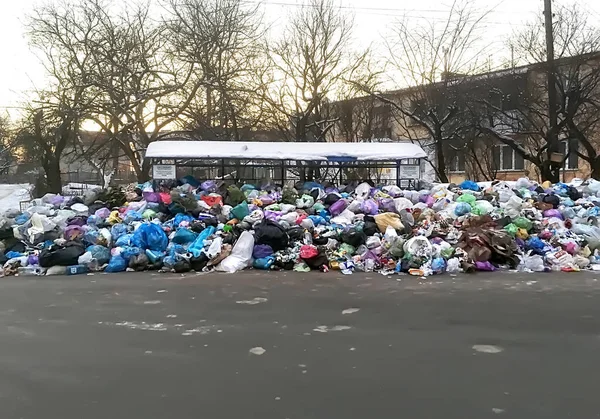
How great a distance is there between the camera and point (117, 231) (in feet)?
32.7

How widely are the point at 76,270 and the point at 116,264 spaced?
0.64m

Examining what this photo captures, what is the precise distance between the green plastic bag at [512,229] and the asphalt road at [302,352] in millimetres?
2275

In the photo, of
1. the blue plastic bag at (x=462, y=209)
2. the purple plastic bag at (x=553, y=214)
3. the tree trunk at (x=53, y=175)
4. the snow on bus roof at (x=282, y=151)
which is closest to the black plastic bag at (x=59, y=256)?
the snow on bus roof at (x=282, y=151)

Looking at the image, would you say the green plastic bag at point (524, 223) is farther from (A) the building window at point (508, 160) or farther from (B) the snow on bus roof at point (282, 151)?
(A) the building window at point (508, 160)

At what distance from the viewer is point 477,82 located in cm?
2117

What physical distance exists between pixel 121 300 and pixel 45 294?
4.21 ft

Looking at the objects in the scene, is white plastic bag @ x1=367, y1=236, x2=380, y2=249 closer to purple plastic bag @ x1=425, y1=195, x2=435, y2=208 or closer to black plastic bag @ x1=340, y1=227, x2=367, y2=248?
black plastic bag @ x1=340, y1=227, x2=367, y2=248

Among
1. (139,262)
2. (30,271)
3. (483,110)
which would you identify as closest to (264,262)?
(139,262)

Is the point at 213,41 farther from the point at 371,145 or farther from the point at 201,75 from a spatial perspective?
the point at 371,145

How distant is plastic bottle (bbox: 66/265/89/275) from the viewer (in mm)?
8750

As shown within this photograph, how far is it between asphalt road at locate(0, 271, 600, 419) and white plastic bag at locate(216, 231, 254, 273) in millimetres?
1567

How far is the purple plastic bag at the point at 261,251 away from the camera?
912 centimetres

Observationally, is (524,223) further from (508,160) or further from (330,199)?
(508,160)

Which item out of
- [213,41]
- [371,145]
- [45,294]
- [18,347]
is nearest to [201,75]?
[213,41]
